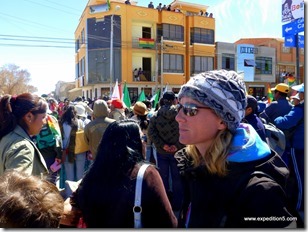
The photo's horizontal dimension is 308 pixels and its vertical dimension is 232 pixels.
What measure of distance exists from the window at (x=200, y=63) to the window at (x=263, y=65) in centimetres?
588

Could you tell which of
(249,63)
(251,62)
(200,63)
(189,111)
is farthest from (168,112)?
(251,62)

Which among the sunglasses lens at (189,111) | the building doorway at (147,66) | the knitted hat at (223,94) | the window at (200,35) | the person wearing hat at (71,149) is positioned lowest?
the person wearing hat at (71,149)

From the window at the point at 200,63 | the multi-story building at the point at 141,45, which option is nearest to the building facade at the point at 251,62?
the window at the point at 200,63

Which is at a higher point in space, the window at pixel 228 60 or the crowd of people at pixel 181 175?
the window at pixel 228 60

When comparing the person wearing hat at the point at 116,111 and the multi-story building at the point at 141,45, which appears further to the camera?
the multi-story building at the point at 141,45

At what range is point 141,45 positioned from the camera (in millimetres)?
30656

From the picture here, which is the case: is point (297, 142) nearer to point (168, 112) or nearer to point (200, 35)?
point (168, 112)

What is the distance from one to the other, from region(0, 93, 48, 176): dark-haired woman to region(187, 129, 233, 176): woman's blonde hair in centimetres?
109

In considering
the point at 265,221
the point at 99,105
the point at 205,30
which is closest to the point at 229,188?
the point at 265,221

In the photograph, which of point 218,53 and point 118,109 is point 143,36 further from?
point 118,109

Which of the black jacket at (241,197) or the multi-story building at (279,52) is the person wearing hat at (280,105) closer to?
the black jacket at (241,197)

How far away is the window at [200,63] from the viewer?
1284 inches

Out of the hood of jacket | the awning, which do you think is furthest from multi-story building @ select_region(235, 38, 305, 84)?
the hood of jacket

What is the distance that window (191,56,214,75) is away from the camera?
107 feet
